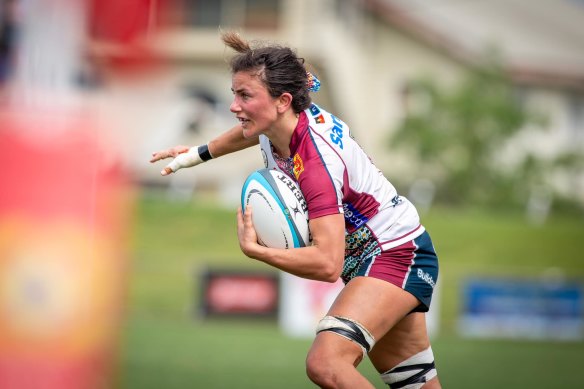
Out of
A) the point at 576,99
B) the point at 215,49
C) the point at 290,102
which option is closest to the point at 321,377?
the point at 290,102

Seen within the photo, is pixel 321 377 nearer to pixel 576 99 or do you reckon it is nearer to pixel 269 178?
pixel 269 178

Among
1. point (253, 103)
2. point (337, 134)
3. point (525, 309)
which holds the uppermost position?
point (253, 103)

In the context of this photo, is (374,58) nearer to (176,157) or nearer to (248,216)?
(176,157)

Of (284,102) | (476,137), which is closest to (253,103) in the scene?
(284,102)

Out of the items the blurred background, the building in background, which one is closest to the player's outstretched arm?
the blurred background

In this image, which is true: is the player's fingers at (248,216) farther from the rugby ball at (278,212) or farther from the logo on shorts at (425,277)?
the logo on shorts at (425,277)

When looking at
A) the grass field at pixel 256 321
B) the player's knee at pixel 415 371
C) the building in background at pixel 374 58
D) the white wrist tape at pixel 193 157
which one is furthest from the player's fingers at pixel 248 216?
the building in background at pixel 374 58

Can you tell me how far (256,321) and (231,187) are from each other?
1150cm

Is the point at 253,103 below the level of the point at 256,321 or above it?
above

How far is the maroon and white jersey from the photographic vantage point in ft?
14.8

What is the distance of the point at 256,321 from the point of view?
15797 millimetres

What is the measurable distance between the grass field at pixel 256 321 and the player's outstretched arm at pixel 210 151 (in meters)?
1.10

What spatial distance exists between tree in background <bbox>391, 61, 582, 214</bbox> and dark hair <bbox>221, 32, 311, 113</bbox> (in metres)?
20.0

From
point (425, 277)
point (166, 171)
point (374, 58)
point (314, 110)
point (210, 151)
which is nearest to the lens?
point (314, 110)
